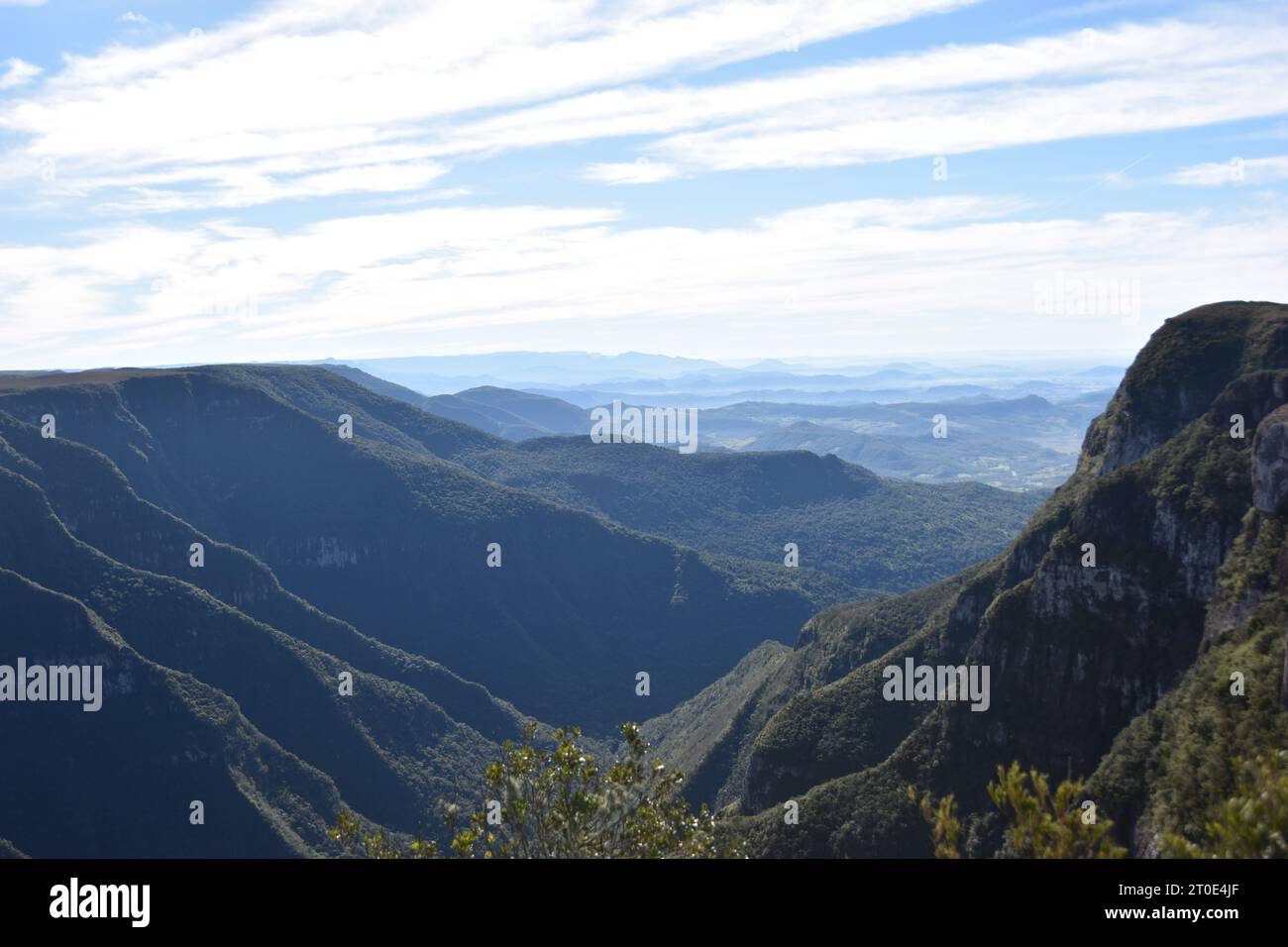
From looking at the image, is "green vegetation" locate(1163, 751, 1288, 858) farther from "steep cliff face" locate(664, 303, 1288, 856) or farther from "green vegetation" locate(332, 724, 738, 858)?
"steep cliff face" locate(664, 303, 1288, 856)

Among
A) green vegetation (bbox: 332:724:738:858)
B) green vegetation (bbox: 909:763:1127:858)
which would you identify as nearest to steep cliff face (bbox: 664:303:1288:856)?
green vegetation (bbox: 332:724:738:858)

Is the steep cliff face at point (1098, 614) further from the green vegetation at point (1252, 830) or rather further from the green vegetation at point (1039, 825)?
the green vegetation at point (1039, 825)

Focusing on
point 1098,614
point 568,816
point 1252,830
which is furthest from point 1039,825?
point 1098,614

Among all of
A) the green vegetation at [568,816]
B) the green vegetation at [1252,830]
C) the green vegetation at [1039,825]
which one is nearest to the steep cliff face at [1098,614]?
the green vegetation at [1252,830]

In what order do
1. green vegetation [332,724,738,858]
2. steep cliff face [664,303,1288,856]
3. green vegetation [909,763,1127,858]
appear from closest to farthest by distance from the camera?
green vegetation [909,763,1127,858]
green vegetation [332,724,738,858]
steep cliff face [664,303,1288,856]

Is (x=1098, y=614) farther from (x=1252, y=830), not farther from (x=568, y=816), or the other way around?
(x=1252, y=830)

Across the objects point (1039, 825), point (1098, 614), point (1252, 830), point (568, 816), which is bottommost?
point (1098, 614)

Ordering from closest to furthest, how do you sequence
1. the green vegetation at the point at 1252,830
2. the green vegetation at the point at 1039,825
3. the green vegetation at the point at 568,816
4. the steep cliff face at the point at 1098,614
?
the green vegetation at the point at 1252,830, the green vegetation at the point at 1039,825, the green vegetation at the point at 568,816, the steep cliff face at the point at 1098,614
